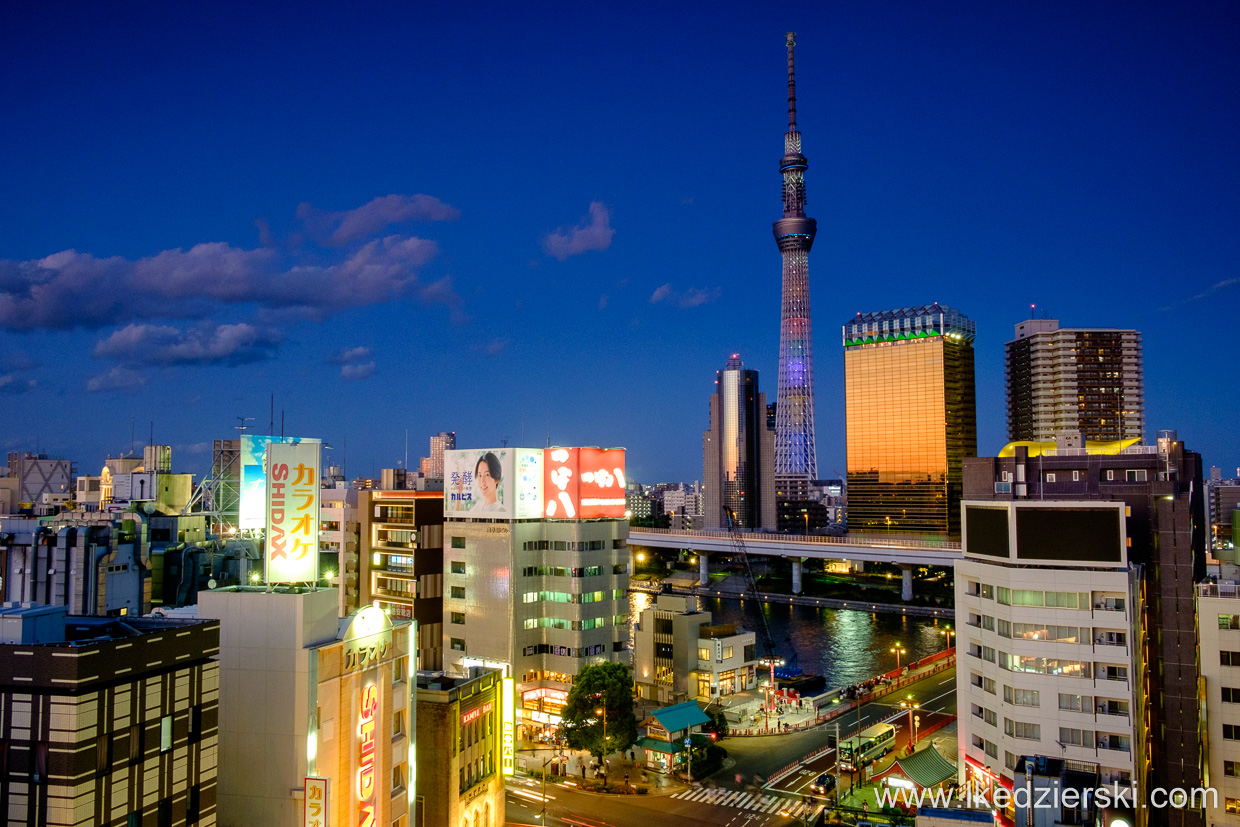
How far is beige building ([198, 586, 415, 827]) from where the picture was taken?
73.5 feet

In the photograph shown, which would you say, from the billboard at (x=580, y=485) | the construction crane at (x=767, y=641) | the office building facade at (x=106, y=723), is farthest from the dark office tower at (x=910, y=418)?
the office building facade at (x=106, y=723)

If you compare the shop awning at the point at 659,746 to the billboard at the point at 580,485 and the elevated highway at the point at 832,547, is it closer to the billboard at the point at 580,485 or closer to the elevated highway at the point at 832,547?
the billboard at the point at 580,485

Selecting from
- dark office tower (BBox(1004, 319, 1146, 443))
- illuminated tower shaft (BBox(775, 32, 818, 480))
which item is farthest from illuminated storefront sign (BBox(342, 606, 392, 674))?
illuminated tower shaft (BBox(775, 32, 818, 480))

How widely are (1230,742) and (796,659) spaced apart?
41.0 m

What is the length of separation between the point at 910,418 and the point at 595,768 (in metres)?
147

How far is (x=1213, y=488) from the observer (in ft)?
507

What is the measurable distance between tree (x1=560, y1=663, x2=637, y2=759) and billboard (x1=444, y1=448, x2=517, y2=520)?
13624 millimetres

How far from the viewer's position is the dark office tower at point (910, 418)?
→ 170000 millimetres

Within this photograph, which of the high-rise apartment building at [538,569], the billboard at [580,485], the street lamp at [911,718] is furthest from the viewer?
the billboard at [580,485]

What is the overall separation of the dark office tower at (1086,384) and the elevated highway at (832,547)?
56069mm

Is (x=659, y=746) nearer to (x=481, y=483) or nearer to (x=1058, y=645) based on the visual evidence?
(x=1058, y=645)

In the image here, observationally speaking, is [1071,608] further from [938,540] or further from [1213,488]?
[1213,488]

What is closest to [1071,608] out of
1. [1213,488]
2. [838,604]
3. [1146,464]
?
[1146,464]

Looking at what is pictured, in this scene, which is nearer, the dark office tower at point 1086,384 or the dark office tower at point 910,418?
the dark office tower at point 1086,384
